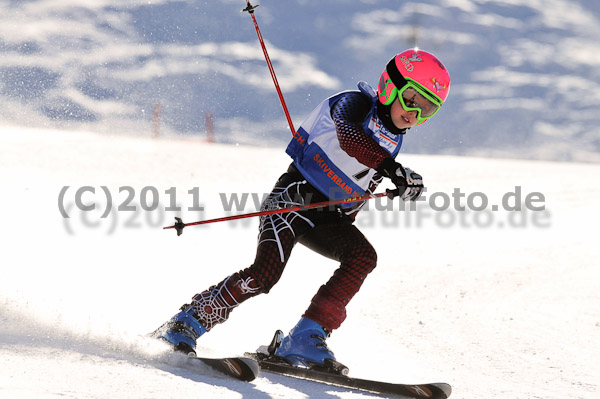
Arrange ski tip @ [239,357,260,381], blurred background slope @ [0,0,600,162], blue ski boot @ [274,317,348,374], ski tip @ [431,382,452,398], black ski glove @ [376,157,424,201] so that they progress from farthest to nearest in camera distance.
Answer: blurred background slope @ [0,0,600,162]
blue ski boot @ [274,317,348,374]
black ski glove @ [376,157,424,201]
ski tip @ [431,382,452,398]
ski tip @ [239,357,260,381]

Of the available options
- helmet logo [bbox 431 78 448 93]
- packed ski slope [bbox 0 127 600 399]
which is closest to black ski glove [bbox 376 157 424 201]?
helmet logo [bbox 431 78 448 93]

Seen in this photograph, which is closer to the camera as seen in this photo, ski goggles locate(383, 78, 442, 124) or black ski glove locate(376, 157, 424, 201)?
black ski glove locate(376, 157, 424, 201)

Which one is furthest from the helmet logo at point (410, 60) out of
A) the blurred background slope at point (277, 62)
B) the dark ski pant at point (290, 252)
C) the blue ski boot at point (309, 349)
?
the blurred background slope at point (277, 62)

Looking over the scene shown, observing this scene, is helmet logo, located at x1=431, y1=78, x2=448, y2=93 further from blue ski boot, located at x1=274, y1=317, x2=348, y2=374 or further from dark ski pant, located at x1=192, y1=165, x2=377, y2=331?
blue ski boot, located at x1=274, y1=317, x2=348, y2=374

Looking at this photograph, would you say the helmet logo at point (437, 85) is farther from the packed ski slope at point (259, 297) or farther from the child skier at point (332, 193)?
the packed ski slope at point (259, 297)

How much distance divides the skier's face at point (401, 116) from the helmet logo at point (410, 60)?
0.17m

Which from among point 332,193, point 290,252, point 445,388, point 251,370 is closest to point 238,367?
point 251,370

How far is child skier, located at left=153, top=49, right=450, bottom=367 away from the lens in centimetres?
346

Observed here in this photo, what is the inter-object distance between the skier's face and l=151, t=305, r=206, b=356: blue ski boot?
1.41 meters

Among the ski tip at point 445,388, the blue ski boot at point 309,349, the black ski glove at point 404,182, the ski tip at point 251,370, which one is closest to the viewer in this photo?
the ski tip at point 251,370

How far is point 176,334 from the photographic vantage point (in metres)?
3.37

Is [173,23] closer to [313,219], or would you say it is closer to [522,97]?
[522,97]

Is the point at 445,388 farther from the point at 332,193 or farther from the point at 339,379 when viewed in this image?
the point at 332,193

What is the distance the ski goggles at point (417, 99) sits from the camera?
3528 mm
